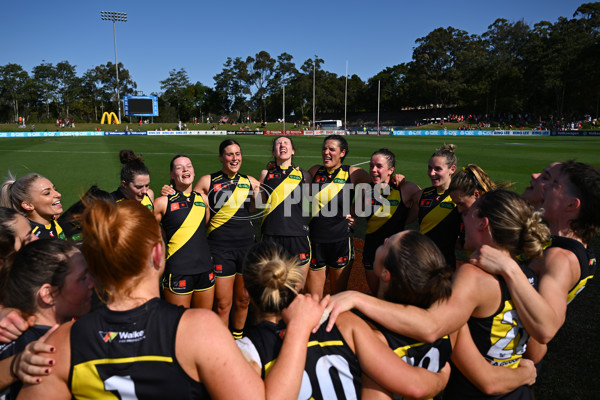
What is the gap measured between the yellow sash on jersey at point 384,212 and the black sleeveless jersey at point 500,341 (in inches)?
96.6

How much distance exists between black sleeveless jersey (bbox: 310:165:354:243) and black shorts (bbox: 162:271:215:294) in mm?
1584

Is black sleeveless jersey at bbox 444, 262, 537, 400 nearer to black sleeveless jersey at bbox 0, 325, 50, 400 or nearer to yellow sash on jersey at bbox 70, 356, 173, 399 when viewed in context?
→ yellow sash on jersey at bbox 70, 356, 173, 399

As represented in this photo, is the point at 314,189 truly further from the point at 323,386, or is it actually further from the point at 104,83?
the point at 104,83

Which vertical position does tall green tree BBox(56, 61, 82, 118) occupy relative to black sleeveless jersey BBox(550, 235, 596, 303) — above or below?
above

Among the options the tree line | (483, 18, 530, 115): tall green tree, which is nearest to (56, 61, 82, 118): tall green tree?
the tree line

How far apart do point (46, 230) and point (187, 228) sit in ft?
4.88

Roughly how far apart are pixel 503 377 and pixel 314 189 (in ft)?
10.9

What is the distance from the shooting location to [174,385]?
1517 millimetres

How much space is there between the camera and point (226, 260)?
4359 mm

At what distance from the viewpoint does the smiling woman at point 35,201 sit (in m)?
3.81

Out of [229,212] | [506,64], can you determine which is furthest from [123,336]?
[506,64]

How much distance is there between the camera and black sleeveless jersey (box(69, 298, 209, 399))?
1503 mm

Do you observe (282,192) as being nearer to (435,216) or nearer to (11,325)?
(435,216)

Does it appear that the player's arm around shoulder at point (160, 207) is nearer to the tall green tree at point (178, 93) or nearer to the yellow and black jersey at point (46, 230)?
the yellow and black jersey at point (46, 230)
